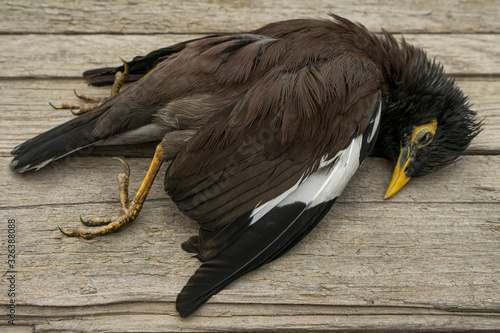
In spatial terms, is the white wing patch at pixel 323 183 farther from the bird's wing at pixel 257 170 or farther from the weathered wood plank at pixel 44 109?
the weathered wood plank at pixel 44 109

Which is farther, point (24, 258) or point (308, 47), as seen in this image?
point (308, 47)

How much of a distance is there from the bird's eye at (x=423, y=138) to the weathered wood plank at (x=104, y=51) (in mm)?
728

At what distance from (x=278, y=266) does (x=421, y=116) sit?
1.04 m

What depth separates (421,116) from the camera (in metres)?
2.27

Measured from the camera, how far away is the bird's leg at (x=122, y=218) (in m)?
1.94

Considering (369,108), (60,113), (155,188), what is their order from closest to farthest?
(369,108)
(155,188)
(60,113)

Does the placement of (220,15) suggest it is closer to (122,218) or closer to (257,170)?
(257,170)

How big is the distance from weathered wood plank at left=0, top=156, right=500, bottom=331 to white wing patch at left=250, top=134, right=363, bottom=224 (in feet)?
0.65

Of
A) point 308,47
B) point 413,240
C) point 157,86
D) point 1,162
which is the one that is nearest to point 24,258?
point 1,162

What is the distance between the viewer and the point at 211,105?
1965 millimetres

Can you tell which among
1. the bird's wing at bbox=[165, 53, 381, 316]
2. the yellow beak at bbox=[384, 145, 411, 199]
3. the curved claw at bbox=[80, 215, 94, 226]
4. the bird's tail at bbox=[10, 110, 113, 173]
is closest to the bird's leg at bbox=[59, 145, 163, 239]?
the curved claw at bbox=[80, 215, 94, 226]

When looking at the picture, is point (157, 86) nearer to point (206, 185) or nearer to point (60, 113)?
point (206, 185)

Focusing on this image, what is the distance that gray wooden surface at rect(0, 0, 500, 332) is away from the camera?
1799 millimetres

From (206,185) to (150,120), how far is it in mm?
432
